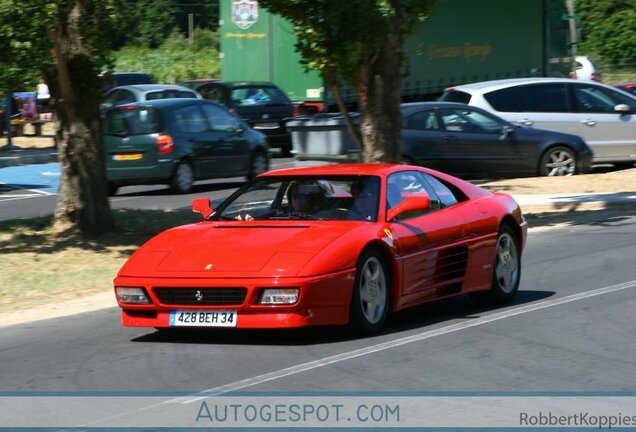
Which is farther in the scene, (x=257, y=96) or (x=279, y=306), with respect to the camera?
(x=257, y=96)

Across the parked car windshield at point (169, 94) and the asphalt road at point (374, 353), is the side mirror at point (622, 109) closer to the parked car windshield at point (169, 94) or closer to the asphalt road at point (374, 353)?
the parked car windshield at point (169, 94)

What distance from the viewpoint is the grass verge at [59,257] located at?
498 inches

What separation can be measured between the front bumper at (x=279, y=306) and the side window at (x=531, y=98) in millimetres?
15060

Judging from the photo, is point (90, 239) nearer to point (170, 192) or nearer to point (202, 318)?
point (202, 318)

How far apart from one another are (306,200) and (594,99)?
14950mm

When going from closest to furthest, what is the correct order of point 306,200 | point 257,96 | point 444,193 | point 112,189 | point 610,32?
point 306,200 < point 444,193 < point 112,189 < point 257,96 < point 610,32

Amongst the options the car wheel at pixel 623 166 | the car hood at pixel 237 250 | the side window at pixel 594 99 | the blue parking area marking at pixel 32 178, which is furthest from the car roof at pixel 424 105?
the car hood at pixel 237 250

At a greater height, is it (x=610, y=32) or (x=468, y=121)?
(x=610, y=32)

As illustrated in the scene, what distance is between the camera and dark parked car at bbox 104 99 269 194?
71.3 ft

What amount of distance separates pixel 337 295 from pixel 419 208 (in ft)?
3.76

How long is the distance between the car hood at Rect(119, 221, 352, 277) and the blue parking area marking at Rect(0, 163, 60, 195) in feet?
48.3

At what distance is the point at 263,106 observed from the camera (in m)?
30.2

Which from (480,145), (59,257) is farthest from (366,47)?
(480,145)

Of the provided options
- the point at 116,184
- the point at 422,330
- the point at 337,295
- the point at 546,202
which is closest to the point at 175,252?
the point at 337,295
